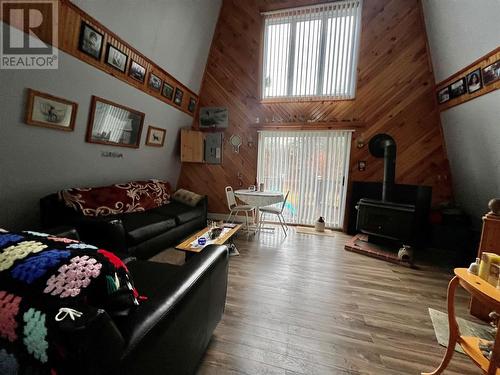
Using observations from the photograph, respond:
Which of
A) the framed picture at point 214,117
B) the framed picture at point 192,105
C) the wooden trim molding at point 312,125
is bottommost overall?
the wooden trim molding at point 312,125

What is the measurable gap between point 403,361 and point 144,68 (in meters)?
4.53

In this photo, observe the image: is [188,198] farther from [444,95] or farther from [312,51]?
[444,95]

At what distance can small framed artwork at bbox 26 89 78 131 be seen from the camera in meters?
2.31

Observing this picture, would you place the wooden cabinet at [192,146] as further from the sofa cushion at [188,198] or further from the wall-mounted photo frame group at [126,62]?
the sofa cushion at [188,198]

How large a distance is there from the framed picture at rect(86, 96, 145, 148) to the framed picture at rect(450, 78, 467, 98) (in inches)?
194

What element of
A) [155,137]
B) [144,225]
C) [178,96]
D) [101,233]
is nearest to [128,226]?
[144,225]

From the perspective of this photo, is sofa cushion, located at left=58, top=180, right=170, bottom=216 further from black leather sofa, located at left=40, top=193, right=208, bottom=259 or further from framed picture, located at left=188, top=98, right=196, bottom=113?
framed picture, located at left=188, top=98, right=196, bottom=113

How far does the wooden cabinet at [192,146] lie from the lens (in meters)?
4.98

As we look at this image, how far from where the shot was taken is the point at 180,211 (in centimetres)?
389

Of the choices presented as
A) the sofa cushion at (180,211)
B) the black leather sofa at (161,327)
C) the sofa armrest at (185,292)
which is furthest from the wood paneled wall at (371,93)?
the black leather sofa at (161,327)

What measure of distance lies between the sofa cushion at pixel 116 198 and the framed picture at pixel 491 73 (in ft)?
16.5

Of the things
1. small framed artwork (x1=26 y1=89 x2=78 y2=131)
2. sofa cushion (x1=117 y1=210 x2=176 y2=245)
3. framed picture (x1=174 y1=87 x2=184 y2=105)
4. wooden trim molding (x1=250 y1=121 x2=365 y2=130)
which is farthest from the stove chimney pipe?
small framed artwork (x1=26 y1=89 x2=78 y2=131)

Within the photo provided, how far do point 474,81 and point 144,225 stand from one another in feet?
15.6

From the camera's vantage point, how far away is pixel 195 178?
17.9 feet
